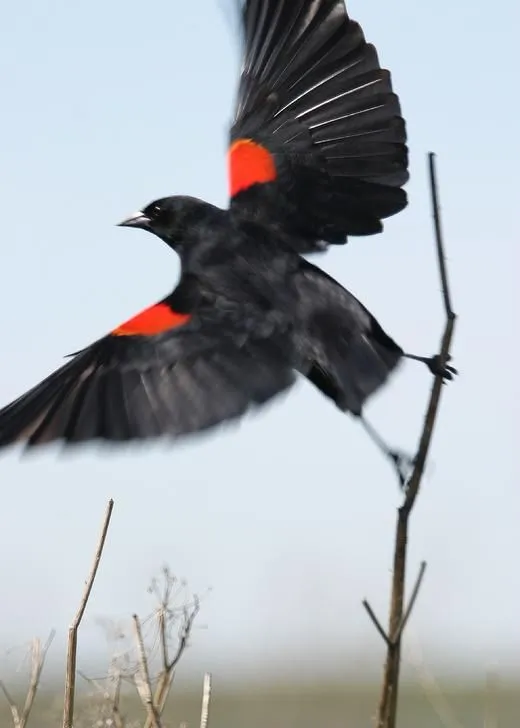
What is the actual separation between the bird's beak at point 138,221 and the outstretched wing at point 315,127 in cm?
30

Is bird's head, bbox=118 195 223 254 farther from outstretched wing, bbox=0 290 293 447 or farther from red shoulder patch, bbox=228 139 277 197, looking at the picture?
outstretched wing, bbox=0 290 293 447

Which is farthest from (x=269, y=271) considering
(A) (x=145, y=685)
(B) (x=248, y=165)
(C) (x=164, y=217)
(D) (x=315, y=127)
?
(A) (x=145, y=685)

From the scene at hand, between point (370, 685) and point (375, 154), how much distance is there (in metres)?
23.0

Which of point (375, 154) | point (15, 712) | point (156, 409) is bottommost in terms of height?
point (15, 712)

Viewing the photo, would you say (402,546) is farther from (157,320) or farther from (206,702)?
(157,320)

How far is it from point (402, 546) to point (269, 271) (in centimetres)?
192

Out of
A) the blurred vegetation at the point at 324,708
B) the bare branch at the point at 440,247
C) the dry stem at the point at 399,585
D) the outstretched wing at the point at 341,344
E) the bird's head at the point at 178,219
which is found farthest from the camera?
the blurred vegetation at the point at 324,708

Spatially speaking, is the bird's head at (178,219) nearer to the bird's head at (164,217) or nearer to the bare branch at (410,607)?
the bird's head at (164,217)

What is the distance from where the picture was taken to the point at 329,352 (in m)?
3.86

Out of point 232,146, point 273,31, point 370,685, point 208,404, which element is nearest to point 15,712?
point 208,404

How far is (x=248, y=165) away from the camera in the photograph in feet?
15.5

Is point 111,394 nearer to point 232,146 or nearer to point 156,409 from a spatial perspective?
point 156,409

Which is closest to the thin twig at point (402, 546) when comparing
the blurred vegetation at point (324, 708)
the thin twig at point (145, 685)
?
the thin twig at point (145, 685)

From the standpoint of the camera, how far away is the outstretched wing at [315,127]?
4.64 meters
